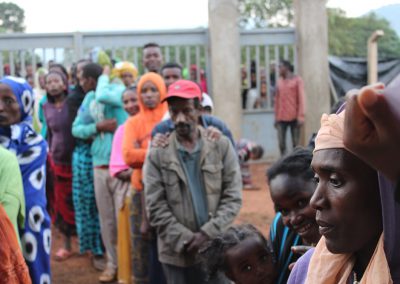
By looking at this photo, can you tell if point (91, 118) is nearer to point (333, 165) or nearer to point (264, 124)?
point (333, 165)

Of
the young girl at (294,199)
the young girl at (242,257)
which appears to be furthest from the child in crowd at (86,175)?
the young girl at (294,199)

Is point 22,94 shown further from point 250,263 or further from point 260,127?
point 260,127

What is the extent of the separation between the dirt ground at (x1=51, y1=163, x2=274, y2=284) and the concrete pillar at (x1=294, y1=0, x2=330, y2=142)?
177 centimetres

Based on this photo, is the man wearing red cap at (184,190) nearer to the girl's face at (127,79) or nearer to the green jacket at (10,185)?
the green jacket at (10,185)

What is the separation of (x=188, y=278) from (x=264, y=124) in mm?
8788

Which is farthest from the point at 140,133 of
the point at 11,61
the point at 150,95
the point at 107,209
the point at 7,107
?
the point at 11,61

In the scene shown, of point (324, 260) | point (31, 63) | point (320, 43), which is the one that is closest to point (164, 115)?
point (324, 260)

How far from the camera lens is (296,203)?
2439mm

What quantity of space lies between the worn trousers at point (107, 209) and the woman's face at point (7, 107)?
2.08 m

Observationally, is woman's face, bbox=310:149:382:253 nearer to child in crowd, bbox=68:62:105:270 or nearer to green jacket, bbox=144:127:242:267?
green jacket, bbox=144:127:242:267

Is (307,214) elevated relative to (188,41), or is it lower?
lower

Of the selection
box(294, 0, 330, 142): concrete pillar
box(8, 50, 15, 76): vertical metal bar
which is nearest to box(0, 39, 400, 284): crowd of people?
box(8, 50, 15, 76): vertical metal bar

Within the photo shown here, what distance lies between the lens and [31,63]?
1110cm

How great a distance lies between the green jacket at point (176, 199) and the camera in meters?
3.72
